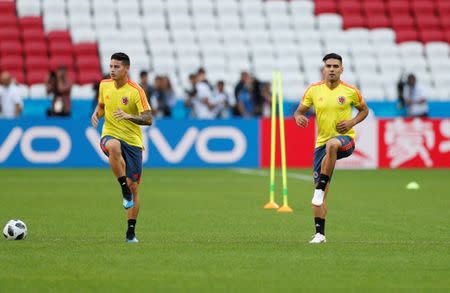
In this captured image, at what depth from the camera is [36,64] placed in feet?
108

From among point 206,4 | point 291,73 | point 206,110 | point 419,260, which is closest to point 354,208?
point 419,260

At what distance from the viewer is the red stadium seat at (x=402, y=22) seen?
124 ft

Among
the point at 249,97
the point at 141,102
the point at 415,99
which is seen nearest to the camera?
the point at 141,102

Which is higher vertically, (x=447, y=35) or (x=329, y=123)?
(x=447, y=35)

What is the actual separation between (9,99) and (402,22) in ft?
50.3

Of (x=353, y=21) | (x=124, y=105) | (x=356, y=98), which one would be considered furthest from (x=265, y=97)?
(x=124, y=105)

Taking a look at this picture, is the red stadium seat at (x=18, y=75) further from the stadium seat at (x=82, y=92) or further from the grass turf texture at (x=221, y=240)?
the grass turf texture at (x=221, y=240)

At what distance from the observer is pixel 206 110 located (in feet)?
96.8

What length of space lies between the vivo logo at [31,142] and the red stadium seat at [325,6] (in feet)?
41.4

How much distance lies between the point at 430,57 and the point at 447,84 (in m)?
1.46

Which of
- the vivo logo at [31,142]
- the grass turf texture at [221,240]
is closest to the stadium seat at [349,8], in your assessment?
the vivo logo at [31,142]

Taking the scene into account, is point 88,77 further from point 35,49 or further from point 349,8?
point 349,8

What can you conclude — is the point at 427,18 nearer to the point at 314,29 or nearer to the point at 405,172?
the point at 314,29

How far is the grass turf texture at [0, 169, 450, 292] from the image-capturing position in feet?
31.3
